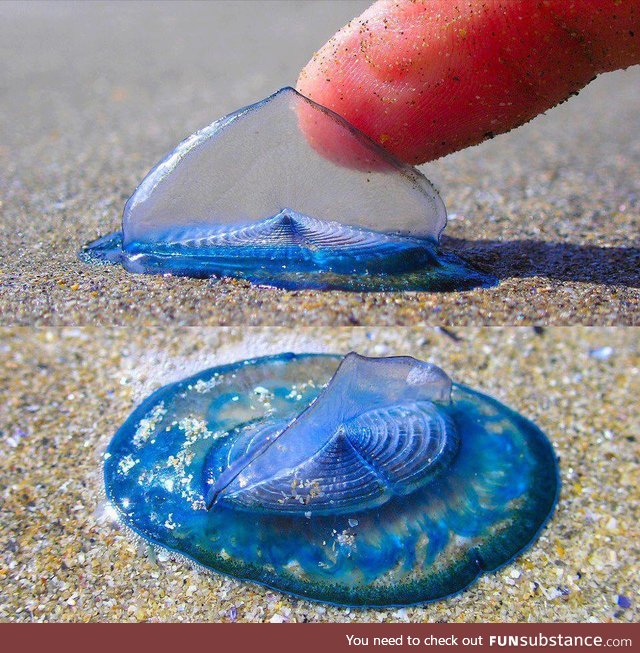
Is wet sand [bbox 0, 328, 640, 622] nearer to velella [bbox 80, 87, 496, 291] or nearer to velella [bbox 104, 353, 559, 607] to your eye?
velella [bbox 104, 353, 559, 607]

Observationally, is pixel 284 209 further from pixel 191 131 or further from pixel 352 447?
pixel 191 131

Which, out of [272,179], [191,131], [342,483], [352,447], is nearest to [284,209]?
[272,179]

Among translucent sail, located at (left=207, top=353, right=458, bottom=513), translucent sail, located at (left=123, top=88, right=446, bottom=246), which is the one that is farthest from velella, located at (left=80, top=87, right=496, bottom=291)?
translucent sail, located at (left=207, top=353, right=458, bottom=513)

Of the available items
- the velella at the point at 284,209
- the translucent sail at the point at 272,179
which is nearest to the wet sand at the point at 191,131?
the velella at the point at 284,209

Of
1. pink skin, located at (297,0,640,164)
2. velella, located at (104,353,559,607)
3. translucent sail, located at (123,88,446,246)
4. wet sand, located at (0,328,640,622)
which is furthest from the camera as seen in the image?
translucent sail, located at (123,88,446,246)

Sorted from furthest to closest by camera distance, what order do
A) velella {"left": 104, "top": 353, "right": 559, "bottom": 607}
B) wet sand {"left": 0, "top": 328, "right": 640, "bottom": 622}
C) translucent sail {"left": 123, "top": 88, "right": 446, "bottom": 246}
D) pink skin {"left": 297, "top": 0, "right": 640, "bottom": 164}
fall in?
translucent sail {"left": 123, "top": 88, "right": 446, "bottom": 246}, pink skin {"left": 297, "top": 0, "right": 640, "bottom": 164}, velella {"left": 104, "top": 353, "right": 559, "bottom": 607}, wet sand {"left": 0, "top": 328, "right": 640, "bottom": 622}

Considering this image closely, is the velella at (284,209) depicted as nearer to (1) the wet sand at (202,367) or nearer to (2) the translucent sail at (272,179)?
(2) the translucent sail at (272,179)

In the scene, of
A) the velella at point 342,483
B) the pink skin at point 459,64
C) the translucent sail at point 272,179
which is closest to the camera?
the velella at point 342,483
